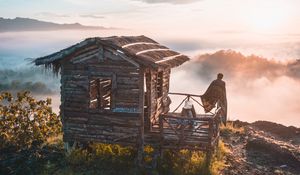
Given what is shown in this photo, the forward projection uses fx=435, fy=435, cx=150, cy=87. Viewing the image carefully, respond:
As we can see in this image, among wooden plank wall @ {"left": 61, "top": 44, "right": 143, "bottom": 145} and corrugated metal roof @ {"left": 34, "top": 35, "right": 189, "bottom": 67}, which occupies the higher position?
corrugated metal roof @ {"left": 34, "top": 35, "right": 189, "bottom": 67}

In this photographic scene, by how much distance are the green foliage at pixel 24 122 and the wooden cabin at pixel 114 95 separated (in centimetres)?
442

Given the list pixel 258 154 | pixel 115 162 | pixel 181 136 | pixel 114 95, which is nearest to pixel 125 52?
pixel 114 95

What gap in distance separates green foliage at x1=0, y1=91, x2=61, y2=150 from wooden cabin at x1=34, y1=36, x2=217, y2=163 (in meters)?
4.42

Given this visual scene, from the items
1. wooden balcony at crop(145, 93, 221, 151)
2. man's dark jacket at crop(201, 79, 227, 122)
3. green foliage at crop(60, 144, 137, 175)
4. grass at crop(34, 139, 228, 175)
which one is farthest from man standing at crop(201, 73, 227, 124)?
green foliage at crop(60, 144, 137, 175)

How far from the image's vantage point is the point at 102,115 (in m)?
18.6

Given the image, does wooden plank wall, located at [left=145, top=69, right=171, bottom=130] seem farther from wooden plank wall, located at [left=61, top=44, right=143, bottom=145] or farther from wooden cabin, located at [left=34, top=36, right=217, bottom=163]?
wooden plank wall, located at [left=61, top=44, right=143, bottom=145]

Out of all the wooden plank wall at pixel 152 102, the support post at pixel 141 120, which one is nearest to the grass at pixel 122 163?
the support post at pixel 141 120

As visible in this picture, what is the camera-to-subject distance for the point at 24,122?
2338 cm

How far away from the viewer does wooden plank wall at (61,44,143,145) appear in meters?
18.1

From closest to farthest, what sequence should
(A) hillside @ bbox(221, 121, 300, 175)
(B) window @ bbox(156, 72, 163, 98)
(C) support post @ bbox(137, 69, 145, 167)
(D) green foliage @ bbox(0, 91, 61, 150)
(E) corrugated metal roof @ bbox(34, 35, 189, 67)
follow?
(E) corrugated metal roof @ bbox(34, 35, 189, 67)
(C) support post @ bbox(137, 69, 145, 167)
(A) hillside @ bbox(221, 121, 300, 175)
(B) window @ bbox(156, 72, 163, 98)
(D) green foliage @ bbox(0, 91, 61, 150)

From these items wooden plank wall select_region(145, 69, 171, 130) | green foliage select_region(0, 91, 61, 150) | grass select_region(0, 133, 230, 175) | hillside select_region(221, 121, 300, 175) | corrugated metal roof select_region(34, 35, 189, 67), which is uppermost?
corrugated metal roof select_region(34, 35, 189, 67)

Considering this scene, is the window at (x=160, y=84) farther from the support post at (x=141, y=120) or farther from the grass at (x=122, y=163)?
the support post at (x=141, y=120)

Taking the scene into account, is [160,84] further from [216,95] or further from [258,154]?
[258,154]

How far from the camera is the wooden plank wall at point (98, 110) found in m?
18.1
